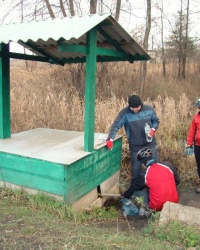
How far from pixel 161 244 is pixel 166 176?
4.72 feet

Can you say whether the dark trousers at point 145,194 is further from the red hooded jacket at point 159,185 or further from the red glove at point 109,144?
the red glove at point 109,144

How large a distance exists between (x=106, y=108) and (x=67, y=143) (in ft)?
10.4

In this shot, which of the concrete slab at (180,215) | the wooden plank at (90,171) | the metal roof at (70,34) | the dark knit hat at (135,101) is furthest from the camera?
the dark knit hat at (135,101)

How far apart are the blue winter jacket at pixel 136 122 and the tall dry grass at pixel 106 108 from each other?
1.18 m

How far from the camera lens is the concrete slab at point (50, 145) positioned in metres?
3.94

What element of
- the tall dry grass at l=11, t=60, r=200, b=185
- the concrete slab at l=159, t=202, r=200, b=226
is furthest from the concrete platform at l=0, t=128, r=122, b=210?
the tall dry grass at l=11, t=60, r=200, b=185

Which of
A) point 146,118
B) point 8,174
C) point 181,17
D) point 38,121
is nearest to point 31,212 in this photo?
point 8,174

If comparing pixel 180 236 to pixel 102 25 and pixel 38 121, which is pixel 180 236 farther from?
pixel 38 121

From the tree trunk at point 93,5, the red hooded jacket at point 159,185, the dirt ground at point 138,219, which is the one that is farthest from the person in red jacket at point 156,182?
the tree trunk at point 93,5

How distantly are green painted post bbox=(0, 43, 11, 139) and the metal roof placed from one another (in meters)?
0.15

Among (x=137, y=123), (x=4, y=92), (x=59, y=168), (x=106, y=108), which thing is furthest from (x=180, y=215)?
(x=106, y=108)

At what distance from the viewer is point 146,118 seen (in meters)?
5.02

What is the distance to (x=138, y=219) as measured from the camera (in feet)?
Answer: 14.6

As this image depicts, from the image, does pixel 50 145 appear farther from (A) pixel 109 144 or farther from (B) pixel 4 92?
(B) pixel 4 92
